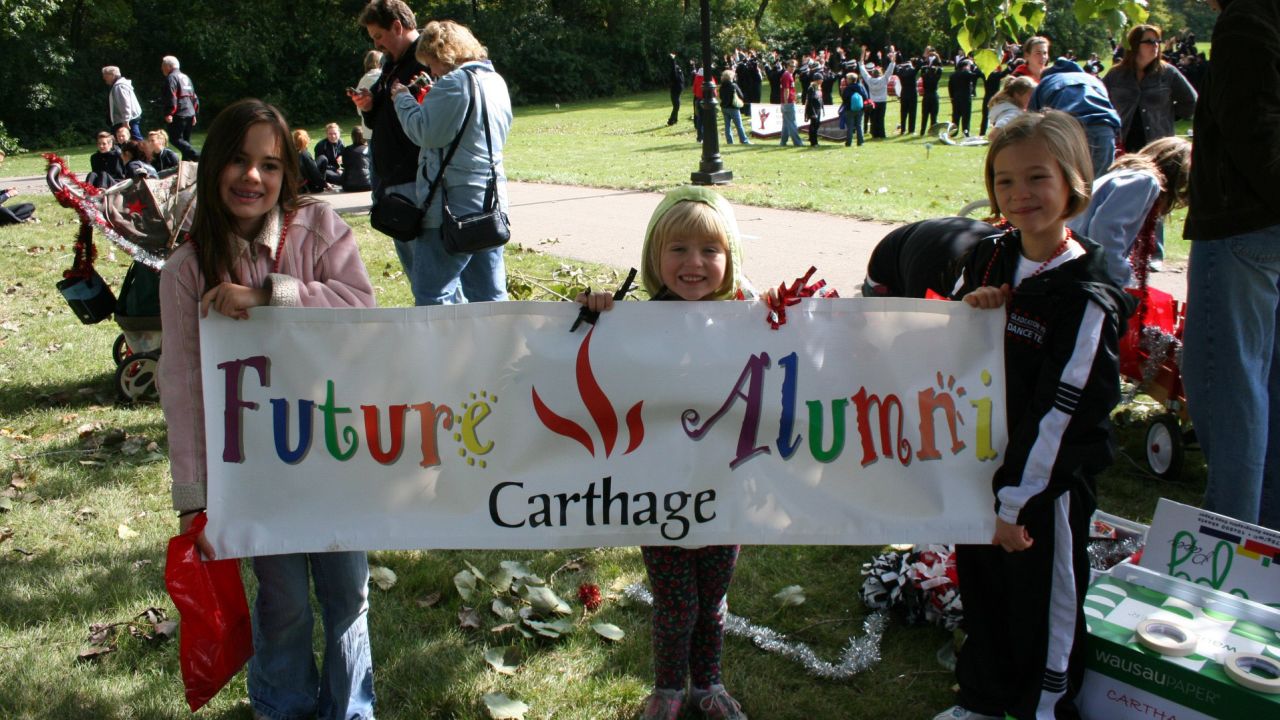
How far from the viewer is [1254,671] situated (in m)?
2.63

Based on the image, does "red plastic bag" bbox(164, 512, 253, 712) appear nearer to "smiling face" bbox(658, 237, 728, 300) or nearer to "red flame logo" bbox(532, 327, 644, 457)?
"red flame logo" bbox(532, 327, 644, 457)

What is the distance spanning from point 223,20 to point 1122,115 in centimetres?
4110

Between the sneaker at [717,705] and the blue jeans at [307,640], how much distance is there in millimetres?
1030

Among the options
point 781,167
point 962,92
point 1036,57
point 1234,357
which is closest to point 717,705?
point 1234,357

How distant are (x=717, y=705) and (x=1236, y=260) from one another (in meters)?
2.35

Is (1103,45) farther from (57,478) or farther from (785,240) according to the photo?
(57,478)

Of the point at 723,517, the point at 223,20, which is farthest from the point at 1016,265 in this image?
the point at 223,20

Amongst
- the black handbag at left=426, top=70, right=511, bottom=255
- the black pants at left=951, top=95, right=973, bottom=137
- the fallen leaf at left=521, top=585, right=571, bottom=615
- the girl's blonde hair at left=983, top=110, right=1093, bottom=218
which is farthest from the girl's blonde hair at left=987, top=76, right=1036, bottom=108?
the black pants at left=951, top=95, right=973, bottom=137

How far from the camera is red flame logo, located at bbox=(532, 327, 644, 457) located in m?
2.79

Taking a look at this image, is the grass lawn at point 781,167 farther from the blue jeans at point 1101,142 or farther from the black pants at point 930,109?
the blue jeans at point 1101,142

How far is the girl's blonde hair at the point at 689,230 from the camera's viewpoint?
2.78 m

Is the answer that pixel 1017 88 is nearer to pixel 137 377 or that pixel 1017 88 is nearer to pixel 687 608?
pixel 687 608

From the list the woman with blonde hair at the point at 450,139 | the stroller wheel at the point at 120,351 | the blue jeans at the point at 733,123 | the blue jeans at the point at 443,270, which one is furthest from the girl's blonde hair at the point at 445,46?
the blue jeans at the point at 733,123

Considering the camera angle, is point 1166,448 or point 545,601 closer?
point 545,601
